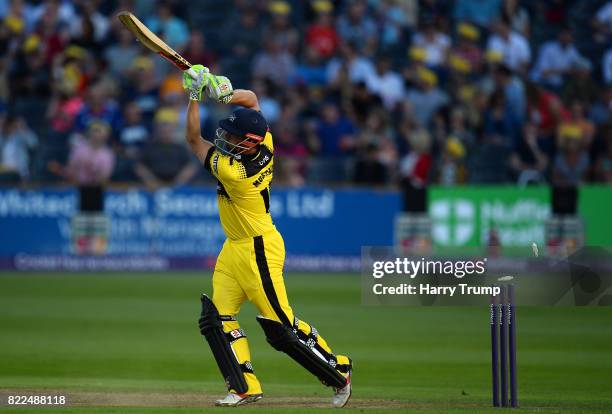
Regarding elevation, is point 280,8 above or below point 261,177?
above

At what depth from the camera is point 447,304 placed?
23.6 feet

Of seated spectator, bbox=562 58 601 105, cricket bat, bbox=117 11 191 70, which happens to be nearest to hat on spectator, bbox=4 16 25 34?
seated spectator, bbox=562 58 601 105

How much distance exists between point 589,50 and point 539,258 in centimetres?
1452

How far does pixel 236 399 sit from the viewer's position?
750 cm

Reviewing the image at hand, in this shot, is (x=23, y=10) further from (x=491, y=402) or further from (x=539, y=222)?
(x=491, y=402)

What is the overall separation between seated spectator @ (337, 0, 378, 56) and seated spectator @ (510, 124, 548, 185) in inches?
121

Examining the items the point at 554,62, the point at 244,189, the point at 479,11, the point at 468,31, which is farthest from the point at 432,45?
the point at 244,189

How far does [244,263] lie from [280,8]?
12.7 meters

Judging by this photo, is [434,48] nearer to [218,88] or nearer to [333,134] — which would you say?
[333,134]

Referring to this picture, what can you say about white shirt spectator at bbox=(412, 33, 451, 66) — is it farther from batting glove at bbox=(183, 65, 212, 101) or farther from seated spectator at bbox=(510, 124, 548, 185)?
batting glove at bbox=(183, 65, 212, 101)

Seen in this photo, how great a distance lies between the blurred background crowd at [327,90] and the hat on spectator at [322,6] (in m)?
0.04

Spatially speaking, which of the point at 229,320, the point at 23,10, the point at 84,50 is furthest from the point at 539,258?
the point at 23,10

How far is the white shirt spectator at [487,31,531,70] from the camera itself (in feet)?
65.1

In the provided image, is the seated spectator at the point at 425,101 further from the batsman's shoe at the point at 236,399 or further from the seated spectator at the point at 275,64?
the batsman's shoe at the point at 236,399
